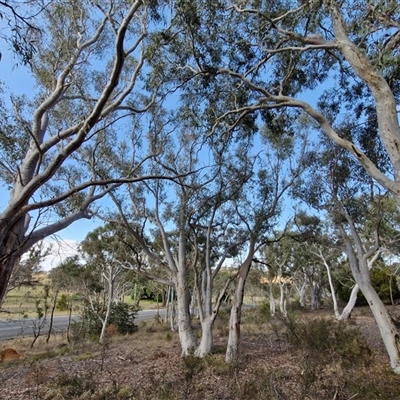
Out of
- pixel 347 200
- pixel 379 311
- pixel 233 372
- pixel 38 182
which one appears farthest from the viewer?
pixel 347 200

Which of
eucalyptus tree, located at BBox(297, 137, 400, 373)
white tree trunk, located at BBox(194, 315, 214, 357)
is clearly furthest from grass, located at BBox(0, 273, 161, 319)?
eucalyptus tree, located at BBox(297, 137, 400, 373)

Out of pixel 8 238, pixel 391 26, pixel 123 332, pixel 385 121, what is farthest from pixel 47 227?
pixel 123 332

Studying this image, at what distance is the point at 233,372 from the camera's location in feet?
22.1

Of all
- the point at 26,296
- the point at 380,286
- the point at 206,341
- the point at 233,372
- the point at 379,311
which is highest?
the point at 380,286

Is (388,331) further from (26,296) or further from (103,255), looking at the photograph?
(26,296)

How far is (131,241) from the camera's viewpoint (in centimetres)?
1569

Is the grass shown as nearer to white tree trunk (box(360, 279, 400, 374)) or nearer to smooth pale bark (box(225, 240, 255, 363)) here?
smooth pale bark (box(225, 240, 255, 363))

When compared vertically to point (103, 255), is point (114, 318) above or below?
below

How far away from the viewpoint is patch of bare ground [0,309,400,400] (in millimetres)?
4922

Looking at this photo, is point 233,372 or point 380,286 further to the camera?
point 380,286

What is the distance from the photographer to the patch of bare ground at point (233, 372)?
16.1 feet

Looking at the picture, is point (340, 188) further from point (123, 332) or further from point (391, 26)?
point (123, 332)

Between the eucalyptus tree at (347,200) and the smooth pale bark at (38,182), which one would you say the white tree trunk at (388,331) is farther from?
the smooth pale bark at (38,182)

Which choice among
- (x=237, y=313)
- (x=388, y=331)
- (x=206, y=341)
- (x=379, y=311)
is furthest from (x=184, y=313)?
(x=388, y=331)
